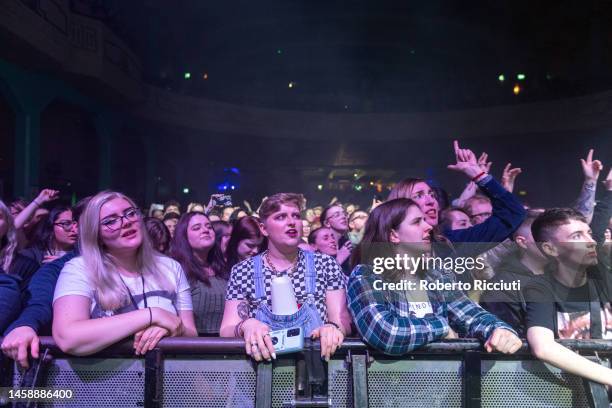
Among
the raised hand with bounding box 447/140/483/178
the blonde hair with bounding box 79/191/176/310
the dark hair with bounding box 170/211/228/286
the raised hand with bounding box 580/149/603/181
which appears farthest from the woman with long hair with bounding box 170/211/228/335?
the raised hand with bounding box 580/149/603/181

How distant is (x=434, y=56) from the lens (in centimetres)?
2192

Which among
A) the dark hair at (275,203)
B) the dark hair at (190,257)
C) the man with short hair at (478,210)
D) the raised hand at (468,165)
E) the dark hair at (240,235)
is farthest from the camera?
the man with short hair at (478,210)

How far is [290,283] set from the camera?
6.82 feet

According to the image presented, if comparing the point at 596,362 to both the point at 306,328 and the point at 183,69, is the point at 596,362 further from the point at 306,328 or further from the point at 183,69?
the point at 183,69

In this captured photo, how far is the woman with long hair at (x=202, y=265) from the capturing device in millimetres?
3246

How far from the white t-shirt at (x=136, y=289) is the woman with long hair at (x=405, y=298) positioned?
0.76 meters

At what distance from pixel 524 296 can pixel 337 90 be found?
798 inches

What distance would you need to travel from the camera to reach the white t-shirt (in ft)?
6.64

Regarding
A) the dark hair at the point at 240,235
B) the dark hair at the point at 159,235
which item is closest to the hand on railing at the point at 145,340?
the dark hair at the point at 240,235

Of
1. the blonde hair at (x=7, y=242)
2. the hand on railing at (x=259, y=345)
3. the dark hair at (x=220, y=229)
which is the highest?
the dark hair at (x=220, y=229)

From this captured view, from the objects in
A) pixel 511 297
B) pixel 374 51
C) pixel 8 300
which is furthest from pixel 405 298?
pixel 374 51

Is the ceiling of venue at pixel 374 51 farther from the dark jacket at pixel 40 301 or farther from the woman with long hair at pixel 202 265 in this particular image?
the dark jacket at pixel 40 301

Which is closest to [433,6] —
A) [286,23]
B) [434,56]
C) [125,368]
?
[434,56]

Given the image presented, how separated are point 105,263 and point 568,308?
6.27 ft
